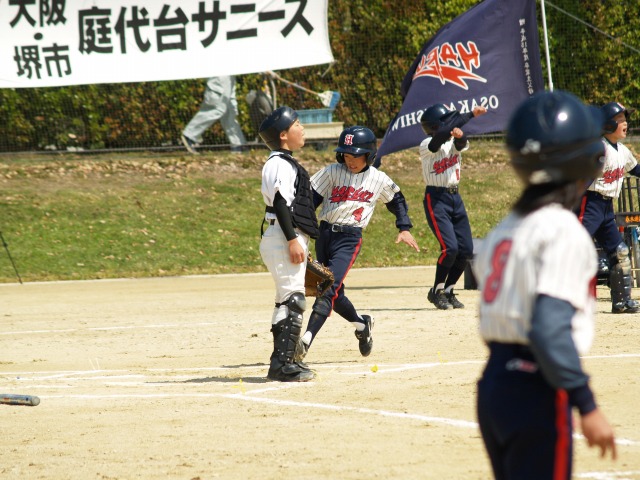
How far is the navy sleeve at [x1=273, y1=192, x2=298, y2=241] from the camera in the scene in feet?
23.7

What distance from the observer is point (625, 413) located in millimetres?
5957

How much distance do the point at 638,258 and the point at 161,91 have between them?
42.4 ft

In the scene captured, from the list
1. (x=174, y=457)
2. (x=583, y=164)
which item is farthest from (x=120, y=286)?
(x=583, y=164)

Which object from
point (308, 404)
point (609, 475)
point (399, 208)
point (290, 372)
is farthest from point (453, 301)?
point (609, 475)

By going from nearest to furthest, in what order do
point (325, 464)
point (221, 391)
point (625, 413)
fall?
point (325, 464) → point (625, 413) → point (221, 391)

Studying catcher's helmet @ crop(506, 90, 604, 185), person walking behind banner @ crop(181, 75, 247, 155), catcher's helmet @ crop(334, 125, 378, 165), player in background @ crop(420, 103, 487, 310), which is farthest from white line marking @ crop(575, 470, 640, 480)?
person walking behind banner @ crop(181, 75, 247, 155)

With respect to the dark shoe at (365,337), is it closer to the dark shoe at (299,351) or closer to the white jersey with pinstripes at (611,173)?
the dark shoe at (299,351)

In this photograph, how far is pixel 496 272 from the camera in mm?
3125

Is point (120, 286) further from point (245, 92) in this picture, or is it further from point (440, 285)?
point (245, 92)

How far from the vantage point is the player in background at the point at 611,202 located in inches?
403

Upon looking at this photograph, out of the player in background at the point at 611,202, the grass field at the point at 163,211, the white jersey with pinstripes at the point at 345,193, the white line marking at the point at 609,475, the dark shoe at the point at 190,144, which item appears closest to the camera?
the white line marking at the point at 609,475

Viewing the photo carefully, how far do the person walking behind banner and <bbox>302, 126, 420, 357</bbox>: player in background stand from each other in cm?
1328

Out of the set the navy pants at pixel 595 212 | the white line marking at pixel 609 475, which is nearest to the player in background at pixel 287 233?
the white line marking at pixel 609 475

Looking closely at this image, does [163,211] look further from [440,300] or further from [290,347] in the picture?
[290,347]
